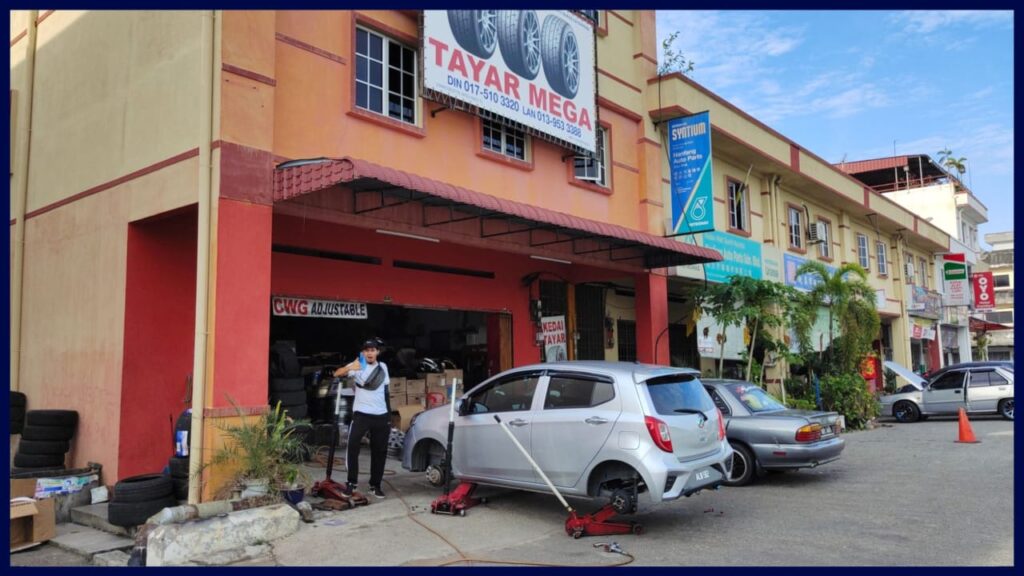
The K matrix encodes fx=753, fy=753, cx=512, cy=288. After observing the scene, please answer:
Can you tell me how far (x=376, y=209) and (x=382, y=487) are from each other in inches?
138

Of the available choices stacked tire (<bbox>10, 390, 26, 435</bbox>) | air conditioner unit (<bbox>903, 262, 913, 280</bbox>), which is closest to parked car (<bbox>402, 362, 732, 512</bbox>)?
stacked tire (<bbox>10, 390, 26, 435</bbox>)

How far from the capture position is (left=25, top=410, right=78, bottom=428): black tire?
9.78m

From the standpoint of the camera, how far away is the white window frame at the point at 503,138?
1242cm

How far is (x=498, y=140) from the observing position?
41.7ft

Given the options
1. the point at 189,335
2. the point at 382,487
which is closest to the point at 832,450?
the point at 382,487

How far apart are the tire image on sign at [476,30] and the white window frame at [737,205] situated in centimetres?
910

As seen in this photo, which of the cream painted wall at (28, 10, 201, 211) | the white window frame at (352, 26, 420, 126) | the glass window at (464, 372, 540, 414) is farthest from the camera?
the white window frame at (352, 26, 420, 126)

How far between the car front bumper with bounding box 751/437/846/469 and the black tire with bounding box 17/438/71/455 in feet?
29.6

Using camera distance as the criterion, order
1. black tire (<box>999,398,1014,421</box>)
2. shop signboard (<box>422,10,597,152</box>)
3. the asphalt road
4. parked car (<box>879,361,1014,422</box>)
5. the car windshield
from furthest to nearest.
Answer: parked car (<box>879,361,1014,422</box>)
black tire (<box>999,398,1014,421</box>)
shop signboard (<box>422,10,597,152</box>)
the car windshield
the asphalt road

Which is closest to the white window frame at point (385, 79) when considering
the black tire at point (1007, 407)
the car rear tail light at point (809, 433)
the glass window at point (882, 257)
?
the car rear tail light at point (809, 433)

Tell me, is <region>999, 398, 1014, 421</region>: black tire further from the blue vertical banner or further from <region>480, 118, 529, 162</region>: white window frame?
<region>480, 118, 529, 162</region>: white window frame
